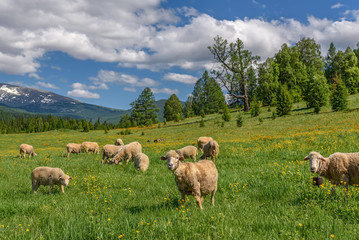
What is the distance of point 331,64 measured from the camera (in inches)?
3524

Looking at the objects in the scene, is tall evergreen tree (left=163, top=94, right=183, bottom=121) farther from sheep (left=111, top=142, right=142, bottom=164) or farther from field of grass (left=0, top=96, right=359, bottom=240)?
field of grass (left=0, top=96, right=359, bottom=240)

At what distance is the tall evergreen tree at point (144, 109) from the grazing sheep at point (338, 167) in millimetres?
95915

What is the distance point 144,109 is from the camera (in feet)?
341

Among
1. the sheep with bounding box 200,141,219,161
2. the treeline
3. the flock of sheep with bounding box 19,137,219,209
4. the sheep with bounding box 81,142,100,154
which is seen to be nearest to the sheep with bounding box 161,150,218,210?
the flock of sheep with bounding box 19,137,219,209

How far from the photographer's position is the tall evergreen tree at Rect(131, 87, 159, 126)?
102m

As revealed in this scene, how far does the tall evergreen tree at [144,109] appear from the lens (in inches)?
4013

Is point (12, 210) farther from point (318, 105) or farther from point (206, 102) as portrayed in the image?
point (206, 102)

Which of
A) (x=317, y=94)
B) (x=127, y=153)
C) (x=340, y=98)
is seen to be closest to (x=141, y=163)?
(x=127, y=153)

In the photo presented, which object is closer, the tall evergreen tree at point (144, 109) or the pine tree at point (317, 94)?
the pine tree at point (317, 94)

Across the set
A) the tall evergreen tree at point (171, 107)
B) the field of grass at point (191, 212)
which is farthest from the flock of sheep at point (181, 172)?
the tall evergreen tree at point (171, 107)

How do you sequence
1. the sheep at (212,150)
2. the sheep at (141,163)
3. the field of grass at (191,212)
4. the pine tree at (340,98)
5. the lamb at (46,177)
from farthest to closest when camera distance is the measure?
the pine tree at (340,98)
the sheep at (212,150)
the sheep at (141,163)
the lamb at (46,177)
the field of grass at (191,212)

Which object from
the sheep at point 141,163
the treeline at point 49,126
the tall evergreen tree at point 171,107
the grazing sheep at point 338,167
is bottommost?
the sheep at point 141,163

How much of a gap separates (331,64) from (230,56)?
183 ft

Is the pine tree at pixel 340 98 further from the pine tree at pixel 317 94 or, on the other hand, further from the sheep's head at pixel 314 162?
the sheep's head at pixel 314 162
